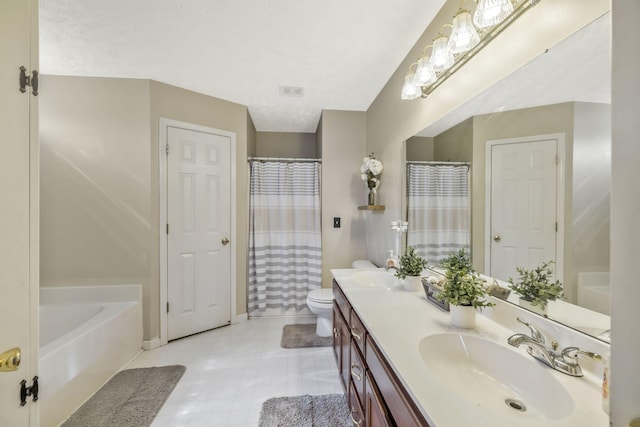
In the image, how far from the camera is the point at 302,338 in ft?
7.70

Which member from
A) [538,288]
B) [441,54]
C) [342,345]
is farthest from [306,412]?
[441,54]

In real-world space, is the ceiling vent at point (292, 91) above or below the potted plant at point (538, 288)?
above

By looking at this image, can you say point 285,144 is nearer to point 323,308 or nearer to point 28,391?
point 323,308

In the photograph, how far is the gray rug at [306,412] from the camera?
1404 mm

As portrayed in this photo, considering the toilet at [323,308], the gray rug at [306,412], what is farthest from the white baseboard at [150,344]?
the toilet at [323,308]

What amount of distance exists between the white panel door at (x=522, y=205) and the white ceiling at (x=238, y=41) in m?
1.01

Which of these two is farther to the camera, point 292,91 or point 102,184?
point 292,91

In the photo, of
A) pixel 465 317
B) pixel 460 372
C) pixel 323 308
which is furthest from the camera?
pixel 323 308

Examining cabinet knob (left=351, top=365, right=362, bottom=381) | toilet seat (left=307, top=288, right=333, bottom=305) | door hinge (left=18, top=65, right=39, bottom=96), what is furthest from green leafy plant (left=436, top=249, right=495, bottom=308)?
door hinge (left=18, top=65, right=39, bottom=96)

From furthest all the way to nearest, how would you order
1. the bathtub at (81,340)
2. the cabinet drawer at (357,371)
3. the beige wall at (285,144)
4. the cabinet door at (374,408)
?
the beige wall at (285,144) < the bathtub at (81,340) < the cabinet drawer at (357,371) < the cabinet door at (374,408)

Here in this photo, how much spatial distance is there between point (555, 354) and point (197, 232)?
2.55 m

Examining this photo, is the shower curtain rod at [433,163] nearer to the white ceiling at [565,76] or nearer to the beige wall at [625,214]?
the white ceiling at [565,76]

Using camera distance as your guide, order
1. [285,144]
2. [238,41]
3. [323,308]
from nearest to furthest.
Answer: [238,41] → [323,308] → [285,144]

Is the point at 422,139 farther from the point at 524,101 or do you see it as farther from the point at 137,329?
the point at 137,329
